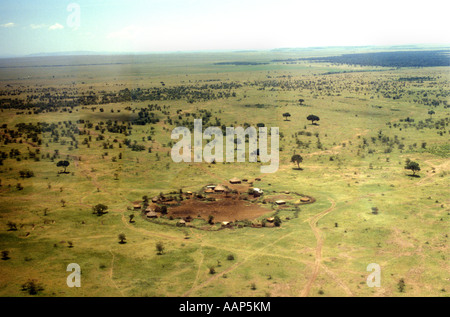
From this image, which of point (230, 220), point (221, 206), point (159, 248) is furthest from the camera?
point (221, 206)

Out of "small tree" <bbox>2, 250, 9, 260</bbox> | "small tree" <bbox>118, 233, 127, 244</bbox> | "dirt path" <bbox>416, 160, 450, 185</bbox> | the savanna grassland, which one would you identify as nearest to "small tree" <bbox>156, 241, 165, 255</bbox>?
the savanna grassland

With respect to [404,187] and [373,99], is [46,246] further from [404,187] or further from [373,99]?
[373,99]

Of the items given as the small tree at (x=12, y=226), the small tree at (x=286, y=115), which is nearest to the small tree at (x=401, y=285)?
the small tree at (x=12, y=226)

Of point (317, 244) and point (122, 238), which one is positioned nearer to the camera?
point (317, 244)

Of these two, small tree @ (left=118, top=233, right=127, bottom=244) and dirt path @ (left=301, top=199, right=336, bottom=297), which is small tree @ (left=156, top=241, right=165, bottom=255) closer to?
small tree @ (left=118, top=233, right=127, bottom=244)

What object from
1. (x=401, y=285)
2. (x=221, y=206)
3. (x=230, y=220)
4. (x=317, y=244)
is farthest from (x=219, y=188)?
(x=401, y=285)

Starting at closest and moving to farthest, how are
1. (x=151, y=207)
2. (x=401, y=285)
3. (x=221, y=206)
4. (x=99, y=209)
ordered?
(x=401, y=285)
(x=99, y=209)
(x=151, y=207)
(x=221, y=206)

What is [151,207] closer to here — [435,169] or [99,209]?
[99,209]

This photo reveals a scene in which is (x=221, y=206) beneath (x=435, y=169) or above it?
beneath
